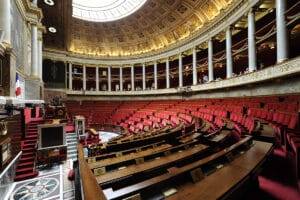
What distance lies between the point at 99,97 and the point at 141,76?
7713 mm

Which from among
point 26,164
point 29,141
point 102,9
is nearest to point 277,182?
point 26,164

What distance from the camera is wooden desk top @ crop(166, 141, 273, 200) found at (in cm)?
136

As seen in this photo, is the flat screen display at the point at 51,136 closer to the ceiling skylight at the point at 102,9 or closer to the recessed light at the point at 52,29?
the recessed light at the point at 52,29

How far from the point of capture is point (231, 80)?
11.1 m

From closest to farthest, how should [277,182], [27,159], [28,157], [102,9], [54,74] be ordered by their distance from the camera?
[277,182], [27,159], [28,157], [54,74], [102,9]

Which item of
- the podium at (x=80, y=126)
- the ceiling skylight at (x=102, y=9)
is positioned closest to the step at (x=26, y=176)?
the podium at (x=80, y=126)

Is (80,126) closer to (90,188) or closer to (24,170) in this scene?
(24,170)

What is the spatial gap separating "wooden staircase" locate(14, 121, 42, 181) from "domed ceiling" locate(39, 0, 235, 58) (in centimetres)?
1216

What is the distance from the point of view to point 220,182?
60.2 inches

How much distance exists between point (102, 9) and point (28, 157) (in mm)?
22934

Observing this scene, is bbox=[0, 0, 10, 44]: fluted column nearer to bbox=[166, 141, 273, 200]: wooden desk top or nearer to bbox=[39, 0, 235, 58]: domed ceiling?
bbox=[39, 0, 235, 58]: domed ceiling

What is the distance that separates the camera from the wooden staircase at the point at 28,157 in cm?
566

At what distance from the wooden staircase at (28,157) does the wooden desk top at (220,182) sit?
21.7 feet

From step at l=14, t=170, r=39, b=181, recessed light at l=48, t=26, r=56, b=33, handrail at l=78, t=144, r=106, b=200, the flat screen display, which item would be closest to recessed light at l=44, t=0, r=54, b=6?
recessed light at l=48, t=26, r=56, b=33
